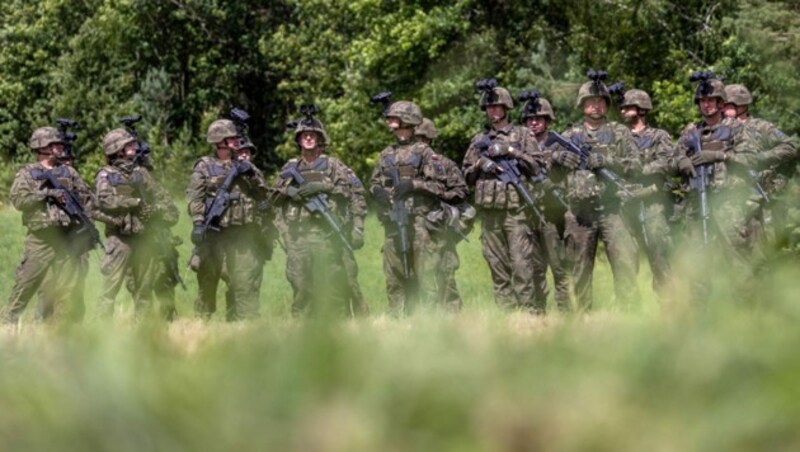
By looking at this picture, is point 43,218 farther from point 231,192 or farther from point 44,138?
point 231,192

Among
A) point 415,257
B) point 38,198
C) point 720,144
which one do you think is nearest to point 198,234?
point 38,198

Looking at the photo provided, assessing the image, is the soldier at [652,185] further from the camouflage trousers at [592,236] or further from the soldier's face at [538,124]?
the soldier's face at [538,124]

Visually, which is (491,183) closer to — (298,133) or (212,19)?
(298,133)

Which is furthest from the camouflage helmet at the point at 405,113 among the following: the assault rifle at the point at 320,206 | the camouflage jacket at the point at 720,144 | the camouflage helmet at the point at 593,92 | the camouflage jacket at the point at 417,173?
the camouflage jacket at the point at 720,144

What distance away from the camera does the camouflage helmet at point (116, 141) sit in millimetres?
12672

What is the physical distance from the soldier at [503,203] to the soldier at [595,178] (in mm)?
337

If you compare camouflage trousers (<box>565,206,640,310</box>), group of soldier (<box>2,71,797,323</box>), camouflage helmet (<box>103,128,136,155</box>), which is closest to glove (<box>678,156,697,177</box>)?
group of soldier (<box>2,71,797,323</box>)

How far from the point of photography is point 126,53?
149ft

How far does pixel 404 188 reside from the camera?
1239 centimetres

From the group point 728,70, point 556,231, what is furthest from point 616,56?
point 556,231

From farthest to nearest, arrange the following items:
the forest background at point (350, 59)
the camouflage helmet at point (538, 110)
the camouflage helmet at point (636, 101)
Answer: the forest background at point (350, 59)
the camouflage helmet at point (538, 110)
the camouflage helmet at point (636, 101)

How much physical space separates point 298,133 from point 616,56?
61.0 ft

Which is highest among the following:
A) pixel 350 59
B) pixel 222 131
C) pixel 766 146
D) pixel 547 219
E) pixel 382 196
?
pixel 350 59

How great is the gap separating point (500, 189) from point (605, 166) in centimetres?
91
